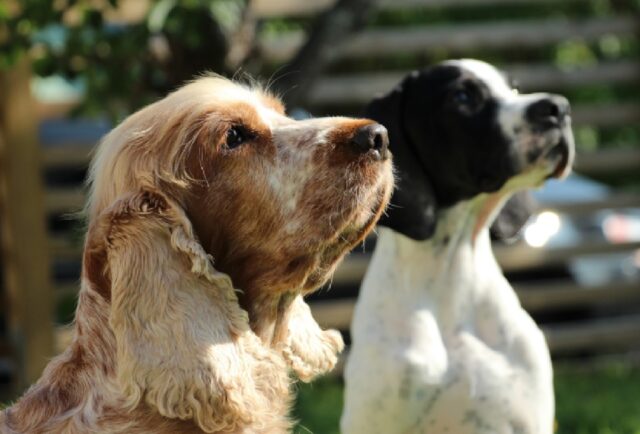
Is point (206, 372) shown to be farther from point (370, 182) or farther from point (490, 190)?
point (490, 190)

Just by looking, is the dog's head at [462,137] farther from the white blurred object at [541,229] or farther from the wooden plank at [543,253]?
the white blurred object at [541,229]

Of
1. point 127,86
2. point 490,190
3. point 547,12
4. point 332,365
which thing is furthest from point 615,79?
point 332,365

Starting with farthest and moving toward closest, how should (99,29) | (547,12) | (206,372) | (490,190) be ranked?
(547,12)
(99,29)
(490,190)
(206,372)

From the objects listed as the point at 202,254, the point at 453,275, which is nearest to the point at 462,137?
the point at 453,275

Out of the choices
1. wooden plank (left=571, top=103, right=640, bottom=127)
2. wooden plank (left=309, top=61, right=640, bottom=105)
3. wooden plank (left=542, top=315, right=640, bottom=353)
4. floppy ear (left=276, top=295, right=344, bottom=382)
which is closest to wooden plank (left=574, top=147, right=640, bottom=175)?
wooden plank (left=571, top=103, right=640, bottom=127)

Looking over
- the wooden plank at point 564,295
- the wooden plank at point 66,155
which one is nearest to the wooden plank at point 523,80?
the wooden plank at point 564,295

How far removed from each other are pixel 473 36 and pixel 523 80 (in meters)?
0.50

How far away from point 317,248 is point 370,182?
9.0 inches

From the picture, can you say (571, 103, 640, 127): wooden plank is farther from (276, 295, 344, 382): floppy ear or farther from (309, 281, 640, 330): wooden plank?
(276, 295, 344, 382): floppy ear

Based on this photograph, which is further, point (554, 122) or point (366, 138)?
point (554, 122)

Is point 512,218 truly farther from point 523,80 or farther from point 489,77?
point 523,80

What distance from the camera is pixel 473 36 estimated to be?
956 cm

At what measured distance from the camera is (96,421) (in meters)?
3.38

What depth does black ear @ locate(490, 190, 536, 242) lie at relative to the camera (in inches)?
212
